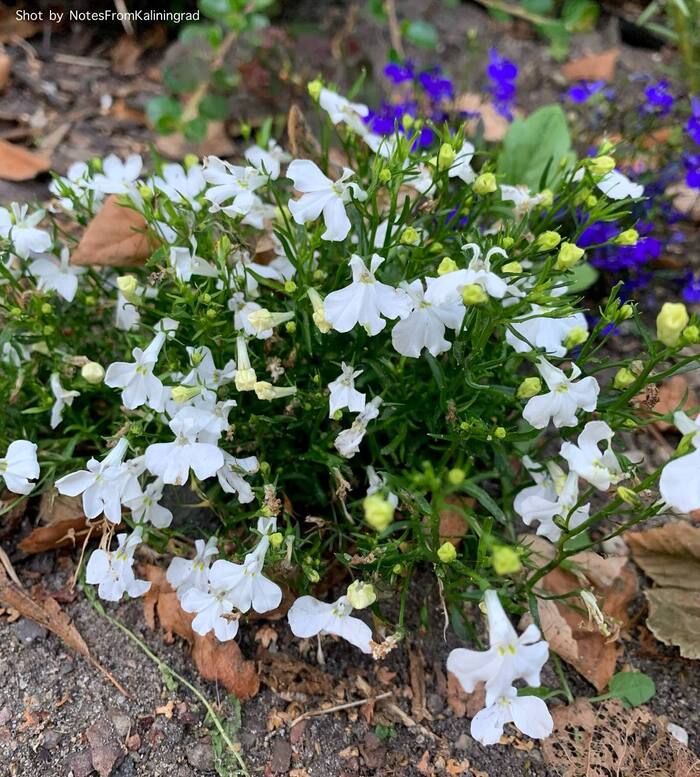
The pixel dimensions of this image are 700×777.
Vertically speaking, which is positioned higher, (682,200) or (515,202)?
(515,202)

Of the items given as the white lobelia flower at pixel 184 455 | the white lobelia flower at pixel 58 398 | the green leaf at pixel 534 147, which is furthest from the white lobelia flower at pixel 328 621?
the green leaf at pixel 534 147

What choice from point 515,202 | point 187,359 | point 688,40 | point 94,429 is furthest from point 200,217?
point 688,40

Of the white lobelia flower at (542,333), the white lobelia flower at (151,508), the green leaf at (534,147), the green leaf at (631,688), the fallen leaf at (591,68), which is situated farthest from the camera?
the fallen leaf at (591,68)

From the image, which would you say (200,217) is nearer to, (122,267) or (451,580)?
(122,267)

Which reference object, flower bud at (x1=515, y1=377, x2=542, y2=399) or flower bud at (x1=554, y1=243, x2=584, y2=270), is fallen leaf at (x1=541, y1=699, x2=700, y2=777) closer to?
flower bud at (x1=515, y1=377, x2=542, y2=399)

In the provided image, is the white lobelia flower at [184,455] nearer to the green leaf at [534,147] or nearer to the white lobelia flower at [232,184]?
the white lobelia flower at [232,184]

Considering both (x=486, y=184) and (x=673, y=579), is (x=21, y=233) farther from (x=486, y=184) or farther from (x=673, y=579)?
(x=673, y=579)

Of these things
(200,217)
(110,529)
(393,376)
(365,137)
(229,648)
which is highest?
(365,137)
